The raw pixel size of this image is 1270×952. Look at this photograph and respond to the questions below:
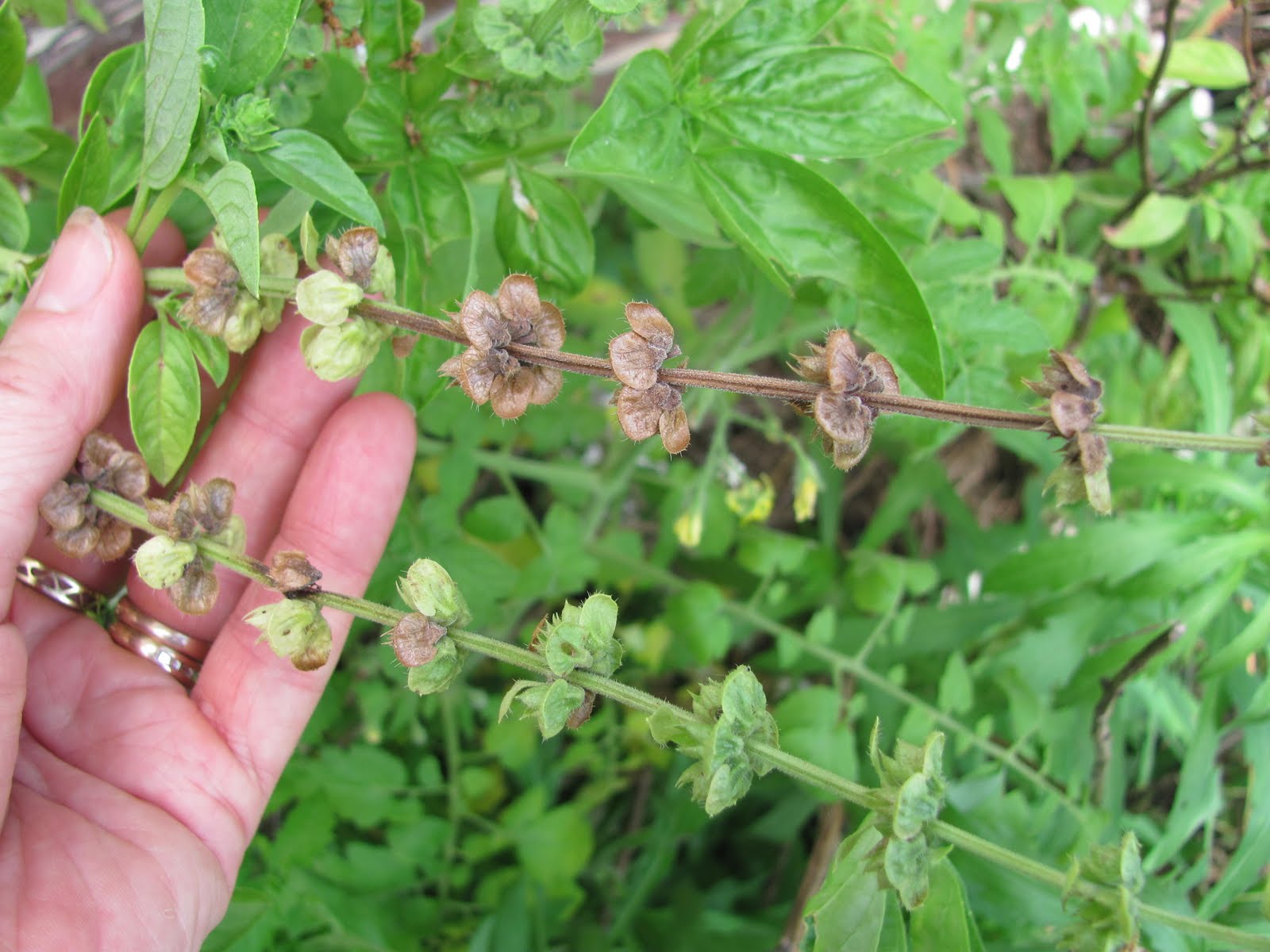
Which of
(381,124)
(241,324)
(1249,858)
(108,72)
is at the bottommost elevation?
(1249,858)

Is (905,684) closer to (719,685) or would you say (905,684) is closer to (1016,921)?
(1016,921)

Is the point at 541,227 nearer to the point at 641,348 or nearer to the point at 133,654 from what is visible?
the point at 641,348

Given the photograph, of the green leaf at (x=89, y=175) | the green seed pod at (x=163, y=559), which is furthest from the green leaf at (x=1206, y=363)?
the green leaf at (x=89, y=175)

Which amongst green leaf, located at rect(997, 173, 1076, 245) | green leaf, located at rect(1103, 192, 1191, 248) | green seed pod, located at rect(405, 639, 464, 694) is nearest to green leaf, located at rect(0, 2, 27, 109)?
green seed pod, located at rect(405, 639, 464, 694)

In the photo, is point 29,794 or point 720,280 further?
point 720,280

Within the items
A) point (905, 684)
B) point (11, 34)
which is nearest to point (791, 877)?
point (905, 684)

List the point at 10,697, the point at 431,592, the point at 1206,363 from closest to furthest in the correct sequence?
the point at 431,592 < the point at 10,697 < the point at 1206,363

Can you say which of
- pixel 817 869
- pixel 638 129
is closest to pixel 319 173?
pixel 638 129
